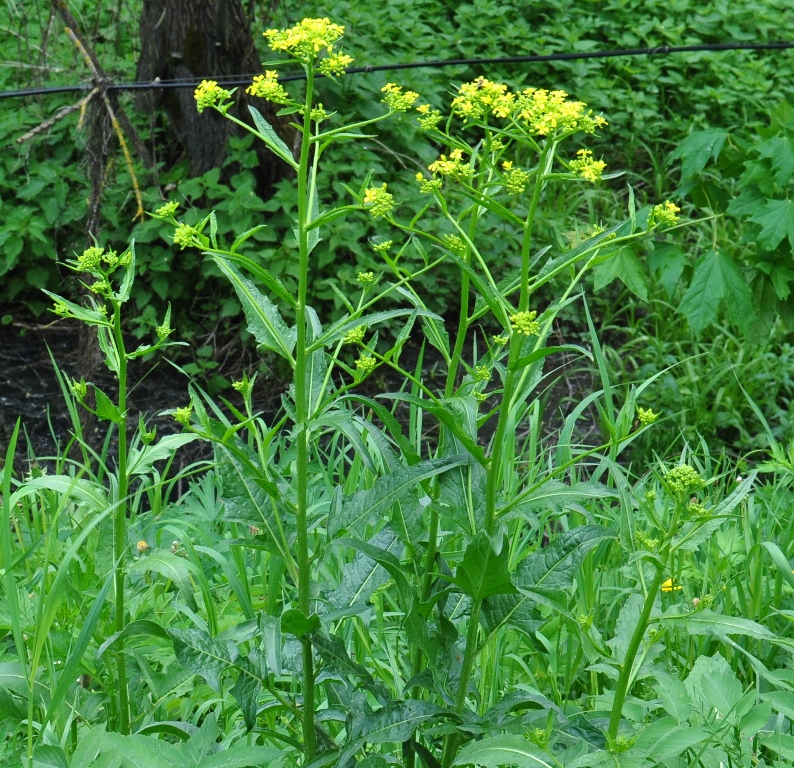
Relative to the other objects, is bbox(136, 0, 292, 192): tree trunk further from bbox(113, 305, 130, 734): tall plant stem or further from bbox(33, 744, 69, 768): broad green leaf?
bbox(33, 744, 69, 768): broad green leaf

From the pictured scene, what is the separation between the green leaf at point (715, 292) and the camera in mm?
3412

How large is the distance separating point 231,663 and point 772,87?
239 inches

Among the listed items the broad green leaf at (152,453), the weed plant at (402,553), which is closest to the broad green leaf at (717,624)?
the weed plant at (402,553)

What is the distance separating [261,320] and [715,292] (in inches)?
91.4

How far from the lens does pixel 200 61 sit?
4.75 m

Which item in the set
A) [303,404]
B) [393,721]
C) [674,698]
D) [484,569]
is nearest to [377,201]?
[303,404]

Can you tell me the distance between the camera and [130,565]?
64.0 inches

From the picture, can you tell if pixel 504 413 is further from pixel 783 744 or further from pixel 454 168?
pixel 783 744

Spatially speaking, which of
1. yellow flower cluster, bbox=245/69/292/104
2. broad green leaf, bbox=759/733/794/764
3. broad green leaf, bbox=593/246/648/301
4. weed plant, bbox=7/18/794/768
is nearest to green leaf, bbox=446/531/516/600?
weed plant, bbox=7/18/794/768

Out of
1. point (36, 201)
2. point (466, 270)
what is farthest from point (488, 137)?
point (36, 201)

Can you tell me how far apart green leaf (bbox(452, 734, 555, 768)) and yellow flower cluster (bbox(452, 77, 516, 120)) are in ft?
3.04

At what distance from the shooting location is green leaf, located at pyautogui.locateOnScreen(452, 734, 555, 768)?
140cm

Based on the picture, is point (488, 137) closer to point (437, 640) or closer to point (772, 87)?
point (437, 640)

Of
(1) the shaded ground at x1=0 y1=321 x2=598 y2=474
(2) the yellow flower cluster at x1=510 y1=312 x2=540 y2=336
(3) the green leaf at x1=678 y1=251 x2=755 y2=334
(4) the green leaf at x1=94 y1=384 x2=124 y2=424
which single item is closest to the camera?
(2) the yellow flower cluster at x1=510 y1=312 x2=540 y2=336
